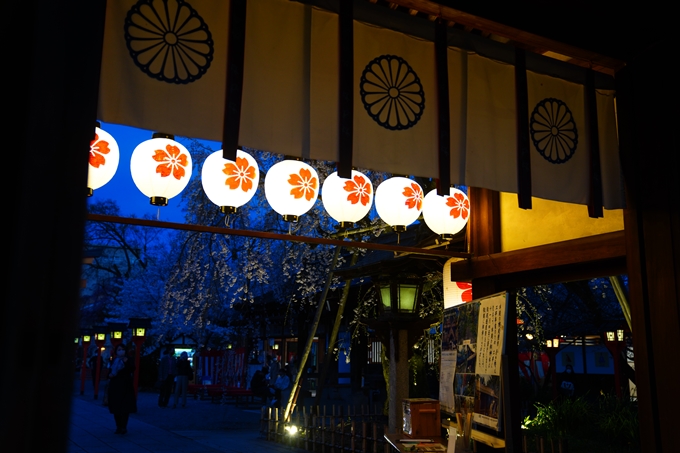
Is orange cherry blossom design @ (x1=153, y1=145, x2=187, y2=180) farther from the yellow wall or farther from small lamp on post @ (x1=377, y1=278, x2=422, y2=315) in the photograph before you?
small lamp on post @ (x1=377, y1=278, x2=422, y2=315)

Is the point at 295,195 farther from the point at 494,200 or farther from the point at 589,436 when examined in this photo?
the point at 589,436

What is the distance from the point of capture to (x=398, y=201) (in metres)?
7.21

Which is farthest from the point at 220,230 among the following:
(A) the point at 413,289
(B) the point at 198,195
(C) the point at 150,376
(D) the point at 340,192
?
(C) the point at 150,376

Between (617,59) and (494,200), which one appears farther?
(494,200)

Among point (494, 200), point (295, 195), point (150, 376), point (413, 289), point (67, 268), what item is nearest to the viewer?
point (67, 268)

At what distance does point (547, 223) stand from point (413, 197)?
1.66 meters

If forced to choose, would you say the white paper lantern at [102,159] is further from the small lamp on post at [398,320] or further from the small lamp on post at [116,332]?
the small lamp on post at [116,332]

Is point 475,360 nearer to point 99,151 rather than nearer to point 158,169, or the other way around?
point 158,169

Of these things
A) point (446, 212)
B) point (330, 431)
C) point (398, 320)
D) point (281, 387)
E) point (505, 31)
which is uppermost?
point (505, 31)

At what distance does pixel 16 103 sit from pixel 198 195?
1549 centimetres

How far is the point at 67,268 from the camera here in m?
1.79

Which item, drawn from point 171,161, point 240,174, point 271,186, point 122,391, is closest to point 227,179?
point 240,174

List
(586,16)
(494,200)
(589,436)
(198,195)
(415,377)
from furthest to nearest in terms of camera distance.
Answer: (198,195) < (415,377) < (589,436) < (494,200) < (586,16)

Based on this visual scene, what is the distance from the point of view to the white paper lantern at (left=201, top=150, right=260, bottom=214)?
20.6ft
